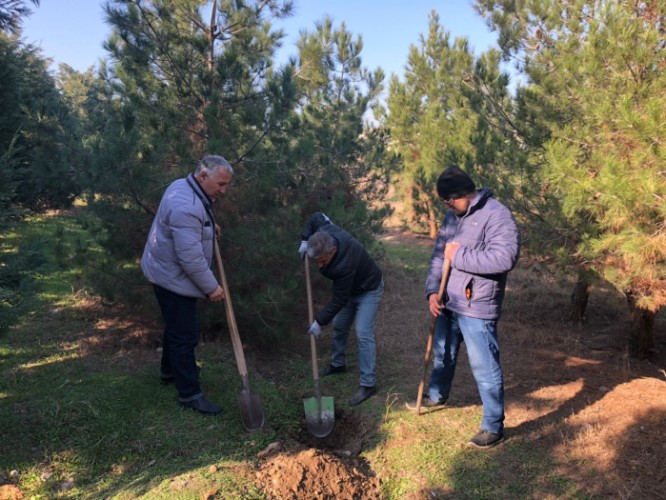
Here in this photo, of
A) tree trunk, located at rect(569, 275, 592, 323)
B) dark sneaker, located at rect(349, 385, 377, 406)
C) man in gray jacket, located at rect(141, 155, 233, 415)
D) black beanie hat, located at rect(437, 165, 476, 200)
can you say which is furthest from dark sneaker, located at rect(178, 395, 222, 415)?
tree trunk, located at rect(569, 275, 592, 323)

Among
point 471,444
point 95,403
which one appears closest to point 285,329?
point 95,403

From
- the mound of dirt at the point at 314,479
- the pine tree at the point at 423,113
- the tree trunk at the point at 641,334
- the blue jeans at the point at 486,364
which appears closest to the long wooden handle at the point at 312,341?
the mound of dirt at the point at 314,479

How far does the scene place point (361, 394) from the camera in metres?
Result: 3.88

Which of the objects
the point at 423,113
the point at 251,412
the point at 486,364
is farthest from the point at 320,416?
the point at 423,113

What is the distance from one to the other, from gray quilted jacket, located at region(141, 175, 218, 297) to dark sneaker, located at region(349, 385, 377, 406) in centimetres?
149

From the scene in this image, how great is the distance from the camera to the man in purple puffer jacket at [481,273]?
2.85m

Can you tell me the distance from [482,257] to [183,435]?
7.80ft

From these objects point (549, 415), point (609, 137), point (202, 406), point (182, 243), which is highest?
point (609, 137)

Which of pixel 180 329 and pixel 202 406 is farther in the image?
pixel 202 406

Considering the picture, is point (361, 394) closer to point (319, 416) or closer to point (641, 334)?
point (319, 416)

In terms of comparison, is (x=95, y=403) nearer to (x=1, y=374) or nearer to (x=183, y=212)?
(x=1, y=374)

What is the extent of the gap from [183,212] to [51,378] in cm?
220

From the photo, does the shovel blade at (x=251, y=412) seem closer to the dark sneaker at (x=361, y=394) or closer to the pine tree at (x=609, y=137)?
the dark sneaker at (x=361, y=394)

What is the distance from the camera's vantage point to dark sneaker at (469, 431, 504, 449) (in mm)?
3088
